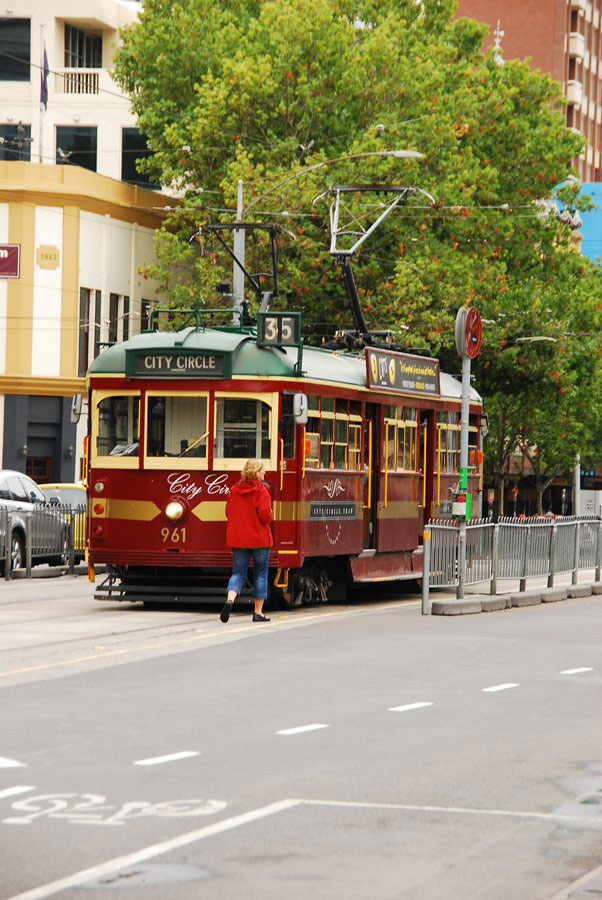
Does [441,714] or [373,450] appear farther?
[373,450]

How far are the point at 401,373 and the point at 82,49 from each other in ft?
112

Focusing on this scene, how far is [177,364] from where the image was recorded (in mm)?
21719

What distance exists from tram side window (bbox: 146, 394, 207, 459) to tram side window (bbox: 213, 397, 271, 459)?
206mm

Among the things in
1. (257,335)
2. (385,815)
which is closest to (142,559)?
(257,335)

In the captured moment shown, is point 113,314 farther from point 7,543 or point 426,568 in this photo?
point 426,568

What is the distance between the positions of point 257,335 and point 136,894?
15.7 metres

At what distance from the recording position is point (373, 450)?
80.1ft

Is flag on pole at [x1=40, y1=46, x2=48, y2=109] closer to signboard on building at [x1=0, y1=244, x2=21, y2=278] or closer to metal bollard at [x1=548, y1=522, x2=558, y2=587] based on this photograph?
signboard on building at [x1=0, y1=244, x2=21, y2=278]

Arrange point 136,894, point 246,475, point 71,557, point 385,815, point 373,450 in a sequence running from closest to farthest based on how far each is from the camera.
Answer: point 136,894
point 385,815
point 246,475
point 373,450
point 71,557

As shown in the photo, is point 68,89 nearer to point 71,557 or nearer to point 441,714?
point 71,557

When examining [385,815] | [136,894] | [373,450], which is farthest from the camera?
[373,450]

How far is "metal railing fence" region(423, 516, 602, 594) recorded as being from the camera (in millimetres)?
22625

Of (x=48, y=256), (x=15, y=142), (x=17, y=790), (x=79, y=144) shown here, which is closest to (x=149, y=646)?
(x=17, y=790)

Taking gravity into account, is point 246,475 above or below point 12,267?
below
